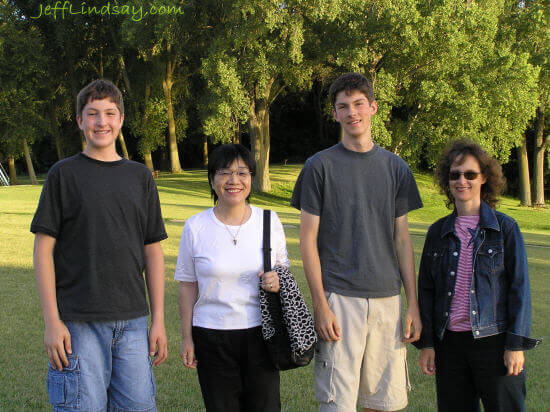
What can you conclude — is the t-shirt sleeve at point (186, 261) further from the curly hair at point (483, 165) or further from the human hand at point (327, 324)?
the curly hair at point (483, 165)

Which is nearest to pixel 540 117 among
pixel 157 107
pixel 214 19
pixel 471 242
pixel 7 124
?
pixel 214 19

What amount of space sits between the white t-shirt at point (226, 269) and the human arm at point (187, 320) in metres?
0.05

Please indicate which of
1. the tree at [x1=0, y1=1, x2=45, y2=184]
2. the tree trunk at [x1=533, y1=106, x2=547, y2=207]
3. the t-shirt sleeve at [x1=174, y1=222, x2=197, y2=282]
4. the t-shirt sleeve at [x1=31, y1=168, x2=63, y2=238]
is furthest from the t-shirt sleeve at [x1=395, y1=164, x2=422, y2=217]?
the tree trunk at [x1=533, y1=106, x2=547, y2=207]

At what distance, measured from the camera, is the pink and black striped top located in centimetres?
301

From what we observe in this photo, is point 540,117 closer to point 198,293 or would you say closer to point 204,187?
point 204,187

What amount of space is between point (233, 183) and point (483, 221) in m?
1.41

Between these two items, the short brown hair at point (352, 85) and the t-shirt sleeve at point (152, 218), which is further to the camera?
the short brown hair at point (352, 85)

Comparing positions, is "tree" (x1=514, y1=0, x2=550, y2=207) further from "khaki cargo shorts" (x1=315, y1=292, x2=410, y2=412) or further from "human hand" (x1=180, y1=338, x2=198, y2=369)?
"human hand" (x1=180, y1=338, x2=198, y2=369)

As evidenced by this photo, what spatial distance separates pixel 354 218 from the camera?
3119 mm

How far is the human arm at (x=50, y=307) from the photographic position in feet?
8.58

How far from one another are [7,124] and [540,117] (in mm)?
29990

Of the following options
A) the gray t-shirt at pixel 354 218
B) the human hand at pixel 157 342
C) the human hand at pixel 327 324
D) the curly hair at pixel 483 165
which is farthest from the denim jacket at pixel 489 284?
the human hand at pixel 157 342

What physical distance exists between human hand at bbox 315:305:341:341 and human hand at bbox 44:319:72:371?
4.30 feet

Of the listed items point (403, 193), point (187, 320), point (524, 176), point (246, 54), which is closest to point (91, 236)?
point (187, 320)
